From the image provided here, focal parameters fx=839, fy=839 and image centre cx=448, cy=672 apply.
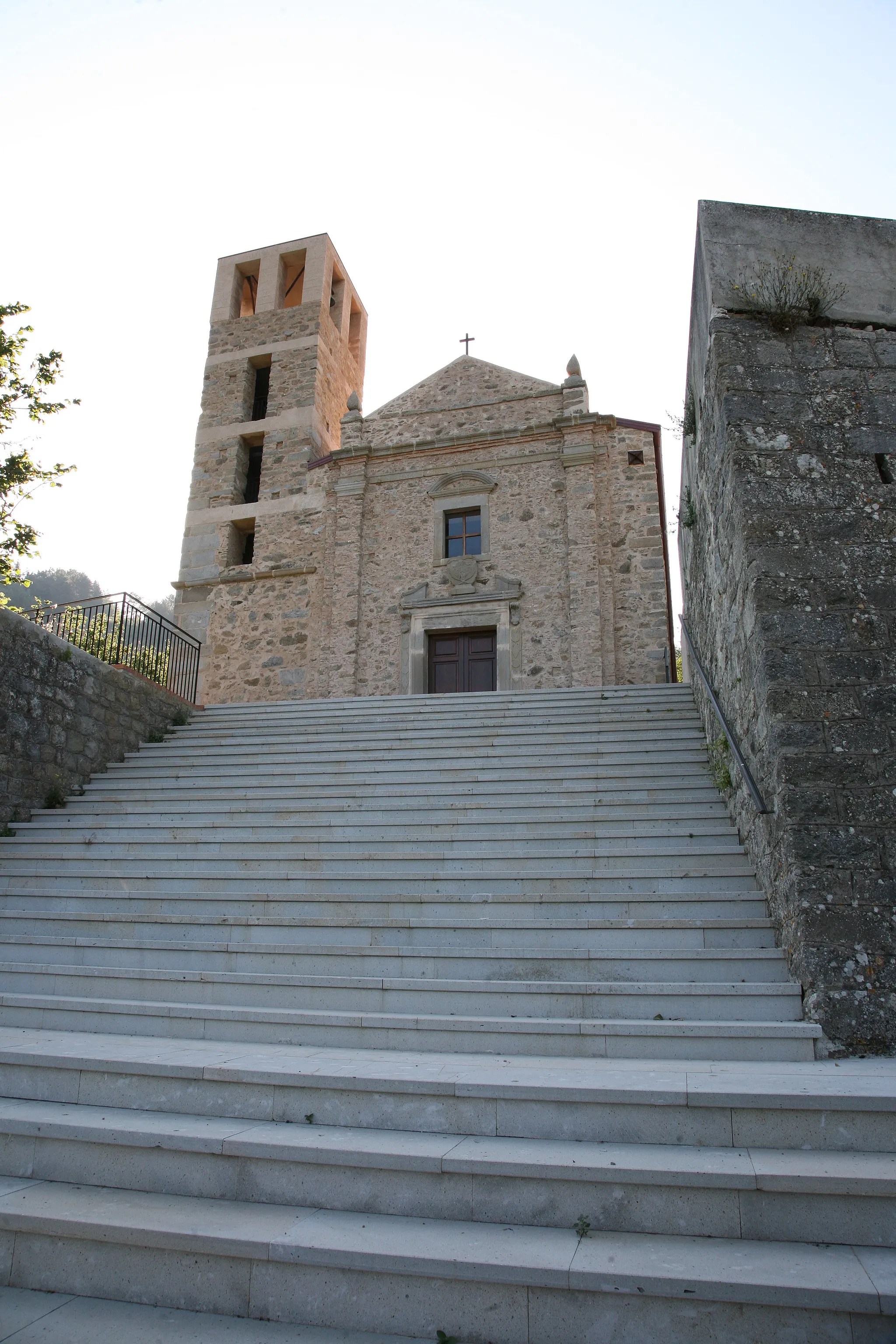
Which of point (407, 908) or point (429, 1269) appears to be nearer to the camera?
point (429, 1269)

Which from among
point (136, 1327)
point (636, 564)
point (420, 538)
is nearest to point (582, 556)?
point (636, 564)

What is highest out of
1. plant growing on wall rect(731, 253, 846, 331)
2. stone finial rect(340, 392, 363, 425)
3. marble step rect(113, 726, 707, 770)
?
stone finial rect(340, 392, 363, 425)

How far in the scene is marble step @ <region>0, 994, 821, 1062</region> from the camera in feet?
11.1

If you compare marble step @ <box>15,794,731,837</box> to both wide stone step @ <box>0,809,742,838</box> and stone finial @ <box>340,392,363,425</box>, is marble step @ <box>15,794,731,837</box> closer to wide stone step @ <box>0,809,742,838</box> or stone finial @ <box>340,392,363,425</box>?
wide stone step @ <box>0,809,742,838</box>

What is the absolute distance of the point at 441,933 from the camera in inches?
177

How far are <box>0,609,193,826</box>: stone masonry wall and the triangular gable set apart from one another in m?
8.86

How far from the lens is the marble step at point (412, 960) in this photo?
3.96 metres

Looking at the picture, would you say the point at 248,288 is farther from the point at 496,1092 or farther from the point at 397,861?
the point at 496,1092

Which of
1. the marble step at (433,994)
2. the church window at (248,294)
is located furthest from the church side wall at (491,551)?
the marble step at (433,994)

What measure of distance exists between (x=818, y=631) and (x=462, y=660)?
974cm

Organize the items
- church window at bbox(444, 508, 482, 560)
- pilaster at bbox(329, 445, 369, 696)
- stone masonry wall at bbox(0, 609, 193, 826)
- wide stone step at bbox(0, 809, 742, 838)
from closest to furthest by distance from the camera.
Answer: wide stone step at bbox(0, 809, 742, 838) < stone masonry wall at bbox(0, 609, 193, 826) < pilaster at bbox(329, 445, 369, 696) < church window at bbox(444, 508, 482, 560)

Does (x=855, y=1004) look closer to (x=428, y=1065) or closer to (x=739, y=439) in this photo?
(x=428, y=1065)

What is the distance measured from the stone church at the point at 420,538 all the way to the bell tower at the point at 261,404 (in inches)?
1.9

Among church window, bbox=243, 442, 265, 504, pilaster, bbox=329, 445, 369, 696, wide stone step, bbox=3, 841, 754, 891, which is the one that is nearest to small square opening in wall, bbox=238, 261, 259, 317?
church window, bbox=243, 442, 265, 504
